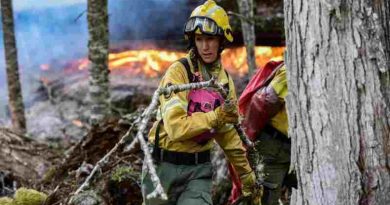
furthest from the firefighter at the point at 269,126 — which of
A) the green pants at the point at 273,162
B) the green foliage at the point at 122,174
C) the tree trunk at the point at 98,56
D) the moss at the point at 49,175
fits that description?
→ the tree trunk at the point at 98,56

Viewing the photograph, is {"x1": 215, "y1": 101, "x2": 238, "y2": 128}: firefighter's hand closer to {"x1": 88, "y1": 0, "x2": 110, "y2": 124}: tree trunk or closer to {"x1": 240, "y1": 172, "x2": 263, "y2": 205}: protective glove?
{"x1": 240, "y1": 172, "x2": 263, "y2": 205}: protective glove

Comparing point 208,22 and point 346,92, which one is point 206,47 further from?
point 346,92

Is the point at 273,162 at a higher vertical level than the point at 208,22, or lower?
lower

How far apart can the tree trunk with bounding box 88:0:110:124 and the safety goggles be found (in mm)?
4673

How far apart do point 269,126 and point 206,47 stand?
972 millimetres

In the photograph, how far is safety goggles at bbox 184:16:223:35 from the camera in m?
4.40

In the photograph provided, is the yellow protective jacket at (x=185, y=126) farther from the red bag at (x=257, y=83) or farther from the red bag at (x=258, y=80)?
the red bag at (x=258, y=80)

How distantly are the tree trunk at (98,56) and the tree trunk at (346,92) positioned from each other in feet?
19.5

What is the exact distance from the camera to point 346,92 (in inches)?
123

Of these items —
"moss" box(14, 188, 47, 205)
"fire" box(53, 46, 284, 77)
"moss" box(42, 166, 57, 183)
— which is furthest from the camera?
"fire" box(53, 46, 284, 77)

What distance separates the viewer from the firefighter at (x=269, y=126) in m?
4.88

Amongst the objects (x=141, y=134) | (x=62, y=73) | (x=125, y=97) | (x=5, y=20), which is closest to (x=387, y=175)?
(x=141, y=134)

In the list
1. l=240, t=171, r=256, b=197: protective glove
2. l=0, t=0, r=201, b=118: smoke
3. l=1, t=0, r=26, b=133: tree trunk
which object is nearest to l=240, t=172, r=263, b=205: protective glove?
l=240, t=171, r=256, b=197: protective glove

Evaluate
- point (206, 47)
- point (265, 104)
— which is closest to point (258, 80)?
point (265, 104)
